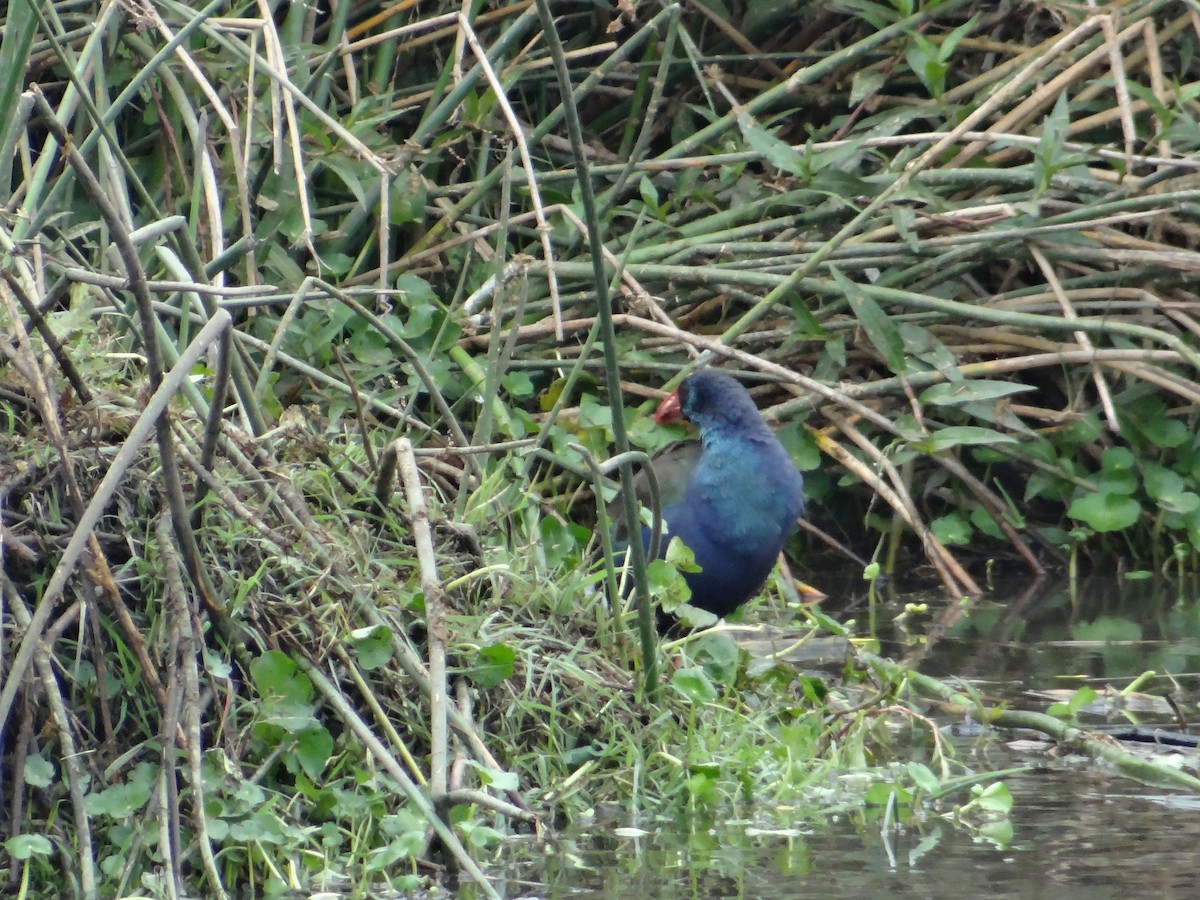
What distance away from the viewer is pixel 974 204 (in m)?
→ 4.14

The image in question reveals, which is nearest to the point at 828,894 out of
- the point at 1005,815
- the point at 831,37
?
the point at 1005,815

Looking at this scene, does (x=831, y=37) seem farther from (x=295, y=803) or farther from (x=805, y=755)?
(x=295, y=803)

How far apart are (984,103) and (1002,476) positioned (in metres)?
1.02

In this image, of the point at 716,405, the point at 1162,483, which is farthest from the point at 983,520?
the point at 716,405

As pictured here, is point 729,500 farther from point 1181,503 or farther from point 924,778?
point 1181,503

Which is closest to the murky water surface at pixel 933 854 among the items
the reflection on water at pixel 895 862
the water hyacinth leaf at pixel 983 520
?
the reflection on water at pixel 895 862

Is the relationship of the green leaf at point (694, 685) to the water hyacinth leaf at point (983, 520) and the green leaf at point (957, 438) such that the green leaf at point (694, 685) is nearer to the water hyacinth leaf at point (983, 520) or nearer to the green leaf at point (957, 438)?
the green leaf at point (957, 438)

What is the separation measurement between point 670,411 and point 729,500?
390mm

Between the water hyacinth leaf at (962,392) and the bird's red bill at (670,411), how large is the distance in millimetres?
627

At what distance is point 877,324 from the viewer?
3.89 m

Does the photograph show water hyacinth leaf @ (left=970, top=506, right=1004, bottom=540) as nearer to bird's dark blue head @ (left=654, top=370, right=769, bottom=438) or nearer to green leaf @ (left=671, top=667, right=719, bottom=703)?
bird's dark blue head @ (left=654, top=370, right=769, bottom=438)

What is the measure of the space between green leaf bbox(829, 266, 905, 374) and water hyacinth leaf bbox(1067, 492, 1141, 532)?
2.18 feet

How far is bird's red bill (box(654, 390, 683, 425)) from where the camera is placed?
11.9 feet

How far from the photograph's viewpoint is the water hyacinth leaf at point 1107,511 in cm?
420
